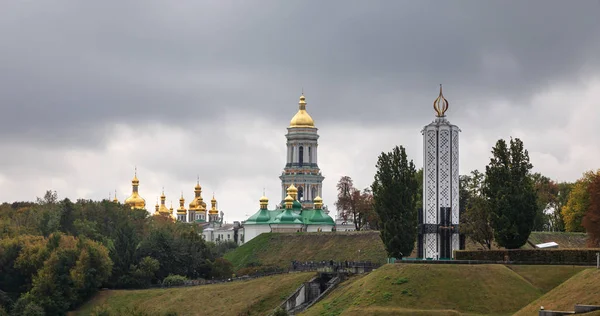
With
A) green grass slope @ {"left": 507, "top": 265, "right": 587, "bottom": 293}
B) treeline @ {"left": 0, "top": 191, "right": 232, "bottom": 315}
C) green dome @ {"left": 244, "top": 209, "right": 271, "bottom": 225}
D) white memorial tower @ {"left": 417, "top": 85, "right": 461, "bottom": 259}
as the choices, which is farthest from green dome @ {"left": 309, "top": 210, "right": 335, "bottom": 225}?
green grass slope @ {"left": 507, "top": 265, "right": 587, "bottom": 293}

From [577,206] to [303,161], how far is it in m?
73.3

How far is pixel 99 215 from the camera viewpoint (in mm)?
142750

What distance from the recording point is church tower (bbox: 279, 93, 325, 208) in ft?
590

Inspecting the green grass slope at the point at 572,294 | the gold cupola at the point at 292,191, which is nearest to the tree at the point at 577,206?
the green grass slope at the point at 572,294

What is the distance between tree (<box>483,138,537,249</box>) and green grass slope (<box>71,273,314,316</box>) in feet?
52.7

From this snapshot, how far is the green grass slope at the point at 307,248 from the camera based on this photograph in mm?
120250

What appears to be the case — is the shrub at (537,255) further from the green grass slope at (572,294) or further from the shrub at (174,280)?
the shrub at (174,280)

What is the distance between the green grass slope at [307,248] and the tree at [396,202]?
2501cm

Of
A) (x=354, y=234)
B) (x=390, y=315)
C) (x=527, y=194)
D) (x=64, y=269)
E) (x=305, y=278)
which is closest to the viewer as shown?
(x=390, y=315)

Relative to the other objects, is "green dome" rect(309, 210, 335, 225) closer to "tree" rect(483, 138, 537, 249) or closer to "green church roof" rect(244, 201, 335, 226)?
"green church roof" rect(244, 201, 335, 226)

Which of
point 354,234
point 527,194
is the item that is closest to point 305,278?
point 527,194

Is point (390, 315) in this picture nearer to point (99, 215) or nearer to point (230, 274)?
point (230, 274)

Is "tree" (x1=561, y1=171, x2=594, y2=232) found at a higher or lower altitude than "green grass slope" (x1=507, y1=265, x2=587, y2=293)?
higher

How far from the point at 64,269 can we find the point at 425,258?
39.3 m
